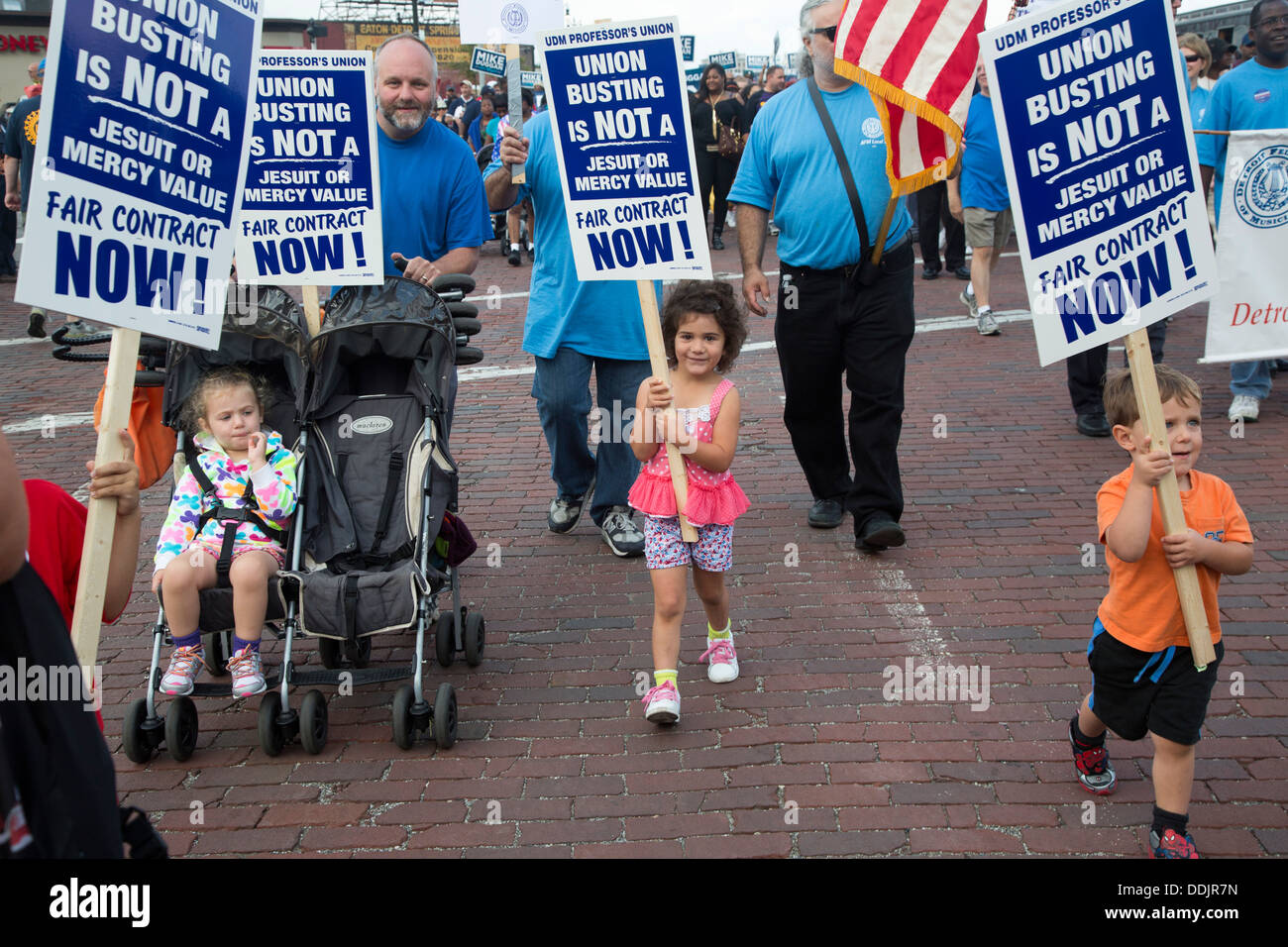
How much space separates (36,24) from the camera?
32.9 metres

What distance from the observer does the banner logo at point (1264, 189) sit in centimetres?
703

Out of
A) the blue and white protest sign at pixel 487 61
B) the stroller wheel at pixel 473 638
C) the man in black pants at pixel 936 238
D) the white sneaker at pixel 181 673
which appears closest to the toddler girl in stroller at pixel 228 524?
the white sneaker at pixel 181 673

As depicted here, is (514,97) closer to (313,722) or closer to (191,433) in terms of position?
(191,433)

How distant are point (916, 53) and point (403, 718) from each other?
3.20m

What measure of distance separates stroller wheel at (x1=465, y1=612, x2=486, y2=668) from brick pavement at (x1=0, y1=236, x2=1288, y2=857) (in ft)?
0.43

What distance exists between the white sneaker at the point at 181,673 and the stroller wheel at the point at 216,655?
0.53m

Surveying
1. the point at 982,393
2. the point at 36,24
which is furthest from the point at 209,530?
the point at 36,24

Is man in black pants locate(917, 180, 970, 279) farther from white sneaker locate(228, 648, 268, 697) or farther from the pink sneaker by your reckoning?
white sneaker locate(228, 648, 268, 697)

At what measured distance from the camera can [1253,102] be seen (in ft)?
23.6

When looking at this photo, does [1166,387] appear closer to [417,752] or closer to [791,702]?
[791,702]

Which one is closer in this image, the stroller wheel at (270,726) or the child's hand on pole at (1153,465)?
the child's hand on pole at (1153,465)

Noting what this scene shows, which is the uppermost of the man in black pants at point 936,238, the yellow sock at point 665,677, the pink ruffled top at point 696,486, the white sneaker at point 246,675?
the man in black pants at point 936,238

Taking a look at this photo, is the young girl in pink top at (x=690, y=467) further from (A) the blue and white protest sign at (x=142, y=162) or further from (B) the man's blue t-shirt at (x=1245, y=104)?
(B) the man's blue t-shirt at (x=1245, y=104)

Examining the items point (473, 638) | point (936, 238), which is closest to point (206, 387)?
point (473, 638)
